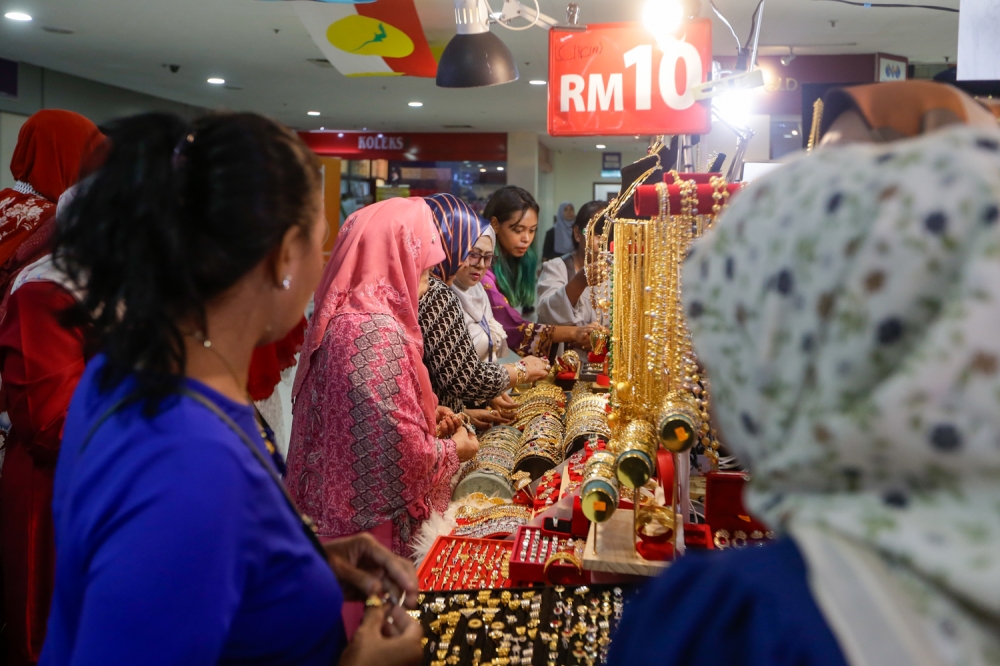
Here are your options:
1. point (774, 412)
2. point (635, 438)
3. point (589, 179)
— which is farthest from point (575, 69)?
point (589, 179)

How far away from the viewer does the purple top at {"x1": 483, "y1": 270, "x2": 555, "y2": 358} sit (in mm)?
4285

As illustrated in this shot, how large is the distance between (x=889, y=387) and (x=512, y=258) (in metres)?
4.20

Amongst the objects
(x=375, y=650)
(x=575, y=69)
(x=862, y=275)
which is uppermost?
(x=575, y=69)

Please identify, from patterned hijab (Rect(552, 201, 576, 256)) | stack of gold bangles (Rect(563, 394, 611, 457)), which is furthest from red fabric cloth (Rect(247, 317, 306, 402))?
patterned hijab (Rect(552, 201, 576, 256))

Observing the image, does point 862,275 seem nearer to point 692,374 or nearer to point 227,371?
point 227,371

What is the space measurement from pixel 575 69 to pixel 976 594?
98.8 inches

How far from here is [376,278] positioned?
7.14ft

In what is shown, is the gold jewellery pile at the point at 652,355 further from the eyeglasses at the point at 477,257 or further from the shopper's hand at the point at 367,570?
the eyeglasses at the point at 477,257

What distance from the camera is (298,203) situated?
981 mm

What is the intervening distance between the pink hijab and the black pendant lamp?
Result: 1.67 meters

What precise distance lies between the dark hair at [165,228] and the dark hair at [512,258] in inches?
Result: 121

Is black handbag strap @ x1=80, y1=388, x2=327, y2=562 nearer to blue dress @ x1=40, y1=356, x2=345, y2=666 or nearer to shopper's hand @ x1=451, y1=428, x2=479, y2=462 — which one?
blue dress @ x1=40, y1=356, x2=345, y2=666

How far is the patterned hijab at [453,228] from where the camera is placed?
2605 millimetres

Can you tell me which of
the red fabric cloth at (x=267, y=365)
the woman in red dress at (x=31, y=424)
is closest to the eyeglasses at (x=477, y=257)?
the red fabric cloth at (x=267, y=365)
